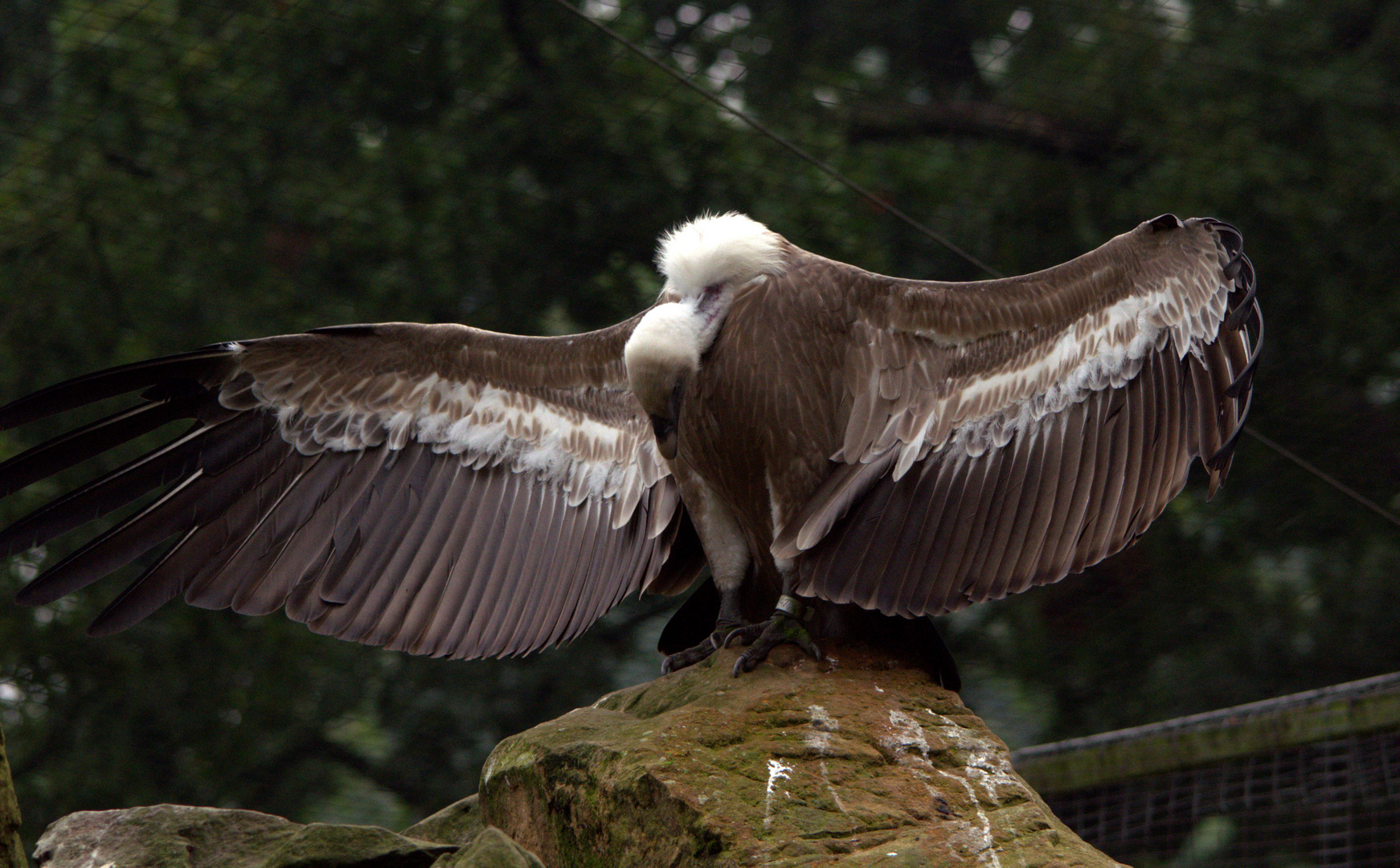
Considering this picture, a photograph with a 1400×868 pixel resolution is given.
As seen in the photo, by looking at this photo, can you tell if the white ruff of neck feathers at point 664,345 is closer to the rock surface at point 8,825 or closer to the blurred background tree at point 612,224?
the rock surface at point 8,825

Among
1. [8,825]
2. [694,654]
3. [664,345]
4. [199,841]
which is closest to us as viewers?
[8,825]

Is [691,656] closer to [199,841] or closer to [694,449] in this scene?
[694,449]

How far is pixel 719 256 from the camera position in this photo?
3.42 m

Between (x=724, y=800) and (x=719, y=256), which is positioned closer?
(x=724, y=800)

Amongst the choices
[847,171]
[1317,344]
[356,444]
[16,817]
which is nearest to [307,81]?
[847,171]

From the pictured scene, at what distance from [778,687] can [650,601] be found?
4.84 metres

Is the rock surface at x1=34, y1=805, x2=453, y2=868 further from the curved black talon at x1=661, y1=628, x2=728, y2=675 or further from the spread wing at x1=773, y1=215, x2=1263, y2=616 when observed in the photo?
the spread wing at x1=773, y1=215, x2=1263, y2=616

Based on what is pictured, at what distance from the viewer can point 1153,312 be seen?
329cm

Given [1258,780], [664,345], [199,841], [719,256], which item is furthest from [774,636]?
[1258,780]

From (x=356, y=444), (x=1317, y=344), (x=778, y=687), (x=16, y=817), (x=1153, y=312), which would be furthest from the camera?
(x=1317, y=344)

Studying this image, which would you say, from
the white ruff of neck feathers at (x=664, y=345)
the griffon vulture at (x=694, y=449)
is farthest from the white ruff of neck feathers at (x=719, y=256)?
→ the white ruff of neck feathers at (x=664, y=345)

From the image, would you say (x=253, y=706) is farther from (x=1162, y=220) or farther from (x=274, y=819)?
(x=1162, y=220)

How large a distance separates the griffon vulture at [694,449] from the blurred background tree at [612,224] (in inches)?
144

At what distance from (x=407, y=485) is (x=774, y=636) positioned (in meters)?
1.06
